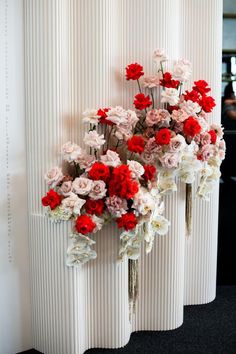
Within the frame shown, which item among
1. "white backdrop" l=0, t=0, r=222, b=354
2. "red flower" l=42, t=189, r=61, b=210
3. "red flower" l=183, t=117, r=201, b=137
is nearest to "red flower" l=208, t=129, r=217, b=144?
"red flower" l=183, t=117, r=201, b=137

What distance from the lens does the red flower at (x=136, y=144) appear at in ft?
7.52

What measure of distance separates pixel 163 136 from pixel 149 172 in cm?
22

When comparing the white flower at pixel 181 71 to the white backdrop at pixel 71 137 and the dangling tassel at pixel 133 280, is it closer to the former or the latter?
the white backdrop at pixel 71 137

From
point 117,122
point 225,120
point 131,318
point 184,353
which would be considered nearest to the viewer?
point 117,122

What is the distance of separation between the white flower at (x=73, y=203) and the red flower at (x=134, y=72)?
735 mm

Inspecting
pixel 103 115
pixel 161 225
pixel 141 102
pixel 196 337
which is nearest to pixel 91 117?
pixel 103 115

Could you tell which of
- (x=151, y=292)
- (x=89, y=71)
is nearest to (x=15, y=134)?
(x=89, y=71)

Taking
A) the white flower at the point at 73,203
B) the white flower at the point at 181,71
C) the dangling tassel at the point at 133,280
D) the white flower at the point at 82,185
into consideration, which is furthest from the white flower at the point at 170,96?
the dangling tassel at the point at 133,280

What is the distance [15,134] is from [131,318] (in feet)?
4.62

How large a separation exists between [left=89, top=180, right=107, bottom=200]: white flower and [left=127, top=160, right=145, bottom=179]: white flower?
17 cm

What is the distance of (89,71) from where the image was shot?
7.80ft

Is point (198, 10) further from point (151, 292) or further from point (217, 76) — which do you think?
point (151, 292)

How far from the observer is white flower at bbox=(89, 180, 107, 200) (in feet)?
7.27

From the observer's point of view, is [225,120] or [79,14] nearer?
[79,14]
